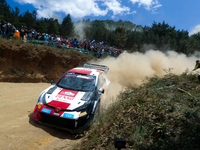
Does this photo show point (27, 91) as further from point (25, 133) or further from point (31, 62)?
point (25, 133)

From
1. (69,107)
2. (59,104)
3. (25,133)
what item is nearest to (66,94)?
(59,104)

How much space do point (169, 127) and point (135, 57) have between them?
11.0 meters

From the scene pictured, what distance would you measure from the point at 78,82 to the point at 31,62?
23.2 ft

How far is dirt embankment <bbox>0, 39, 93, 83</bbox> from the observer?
10.1m

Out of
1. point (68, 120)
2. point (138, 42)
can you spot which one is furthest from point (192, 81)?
point (138, 42)

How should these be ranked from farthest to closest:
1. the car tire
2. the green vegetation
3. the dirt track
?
the car tire → the dirt track → the green vegetation

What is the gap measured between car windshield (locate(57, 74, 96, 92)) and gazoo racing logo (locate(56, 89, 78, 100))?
274 millimetres

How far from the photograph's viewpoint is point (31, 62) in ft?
36.5

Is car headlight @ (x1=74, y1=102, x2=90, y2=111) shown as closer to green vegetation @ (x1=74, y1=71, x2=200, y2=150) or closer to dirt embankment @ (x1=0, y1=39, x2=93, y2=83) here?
green vegetation @ (x1=74, y1=71, x2=200, y2=150)

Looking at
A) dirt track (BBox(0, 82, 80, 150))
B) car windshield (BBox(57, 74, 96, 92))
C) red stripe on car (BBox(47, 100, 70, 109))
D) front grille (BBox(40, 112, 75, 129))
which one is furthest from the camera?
car windshield (BBox(57, 74, 96, 92))

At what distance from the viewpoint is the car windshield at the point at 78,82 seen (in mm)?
5555

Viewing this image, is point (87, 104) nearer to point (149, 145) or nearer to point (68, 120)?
point (68, 120)

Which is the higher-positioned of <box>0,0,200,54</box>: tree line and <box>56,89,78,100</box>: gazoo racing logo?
<box>0,0,200,54</box>: tree line

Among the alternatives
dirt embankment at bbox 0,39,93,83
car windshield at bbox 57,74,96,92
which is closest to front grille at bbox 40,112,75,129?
car windshield at bbox 57,74,96,92
